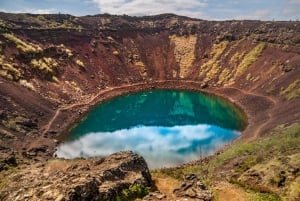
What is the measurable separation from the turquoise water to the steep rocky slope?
12.8 feet

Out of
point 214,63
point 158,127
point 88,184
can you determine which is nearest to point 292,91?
point 158,127

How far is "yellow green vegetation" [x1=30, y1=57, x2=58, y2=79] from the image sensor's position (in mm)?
102312

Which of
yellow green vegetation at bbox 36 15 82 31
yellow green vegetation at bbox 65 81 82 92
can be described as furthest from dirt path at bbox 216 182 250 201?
yellow green vegetation at bbox 36 15 82 31

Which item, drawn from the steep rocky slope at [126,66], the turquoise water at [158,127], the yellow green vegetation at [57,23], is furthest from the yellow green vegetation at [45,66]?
the yellow green vegetation at [57,23]

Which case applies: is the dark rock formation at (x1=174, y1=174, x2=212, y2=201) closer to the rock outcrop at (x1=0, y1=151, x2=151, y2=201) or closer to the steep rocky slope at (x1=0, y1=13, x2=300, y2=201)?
the rock outcrop at (x1=0, y1=151, x2=151, y2=201)

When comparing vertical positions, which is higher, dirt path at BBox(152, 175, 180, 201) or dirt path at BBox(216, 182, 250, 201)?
dirt path at BBox(152, 175, 180, 201)

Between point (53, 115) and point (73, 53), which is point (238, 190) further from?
point (73, 53)

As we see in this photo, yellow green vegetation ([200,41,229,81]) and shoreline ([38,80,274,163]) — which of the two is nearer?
shoreline ([38,80,274,163])

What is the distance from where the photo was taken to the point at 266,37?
389 feet

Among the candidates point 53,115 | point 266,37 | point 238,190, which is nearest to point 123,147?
point 53,115

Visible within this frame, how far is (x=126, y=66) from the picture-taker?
125500 millimetres

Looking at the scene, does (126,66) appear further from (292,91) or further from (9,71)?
(292,91)

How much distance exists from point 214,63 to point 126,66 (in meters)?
28.8

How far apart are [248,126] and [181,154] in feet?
67.2
